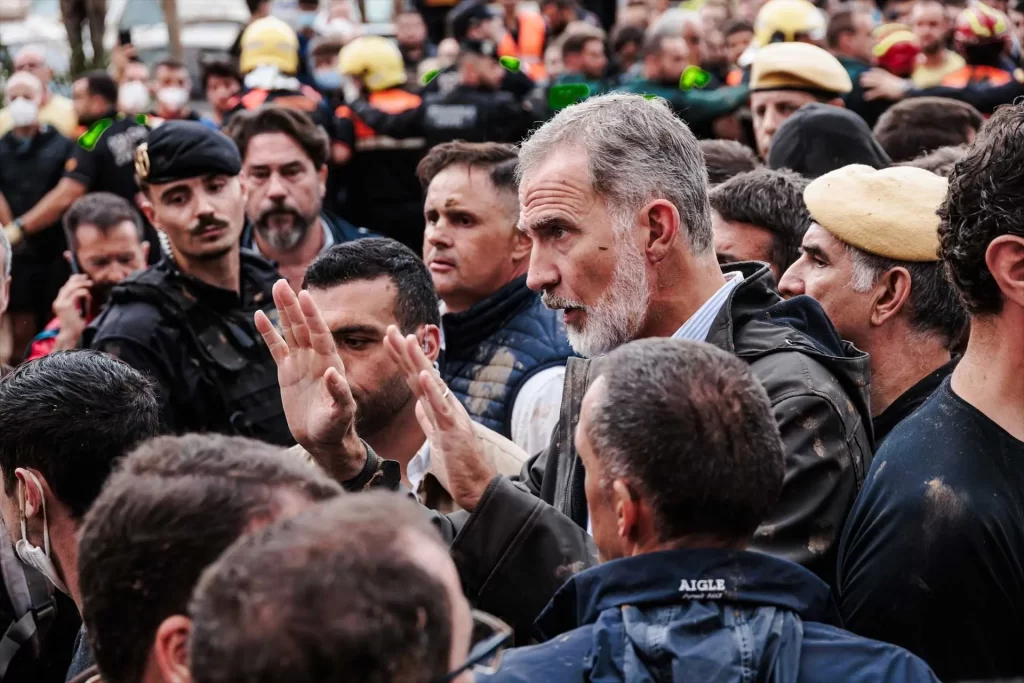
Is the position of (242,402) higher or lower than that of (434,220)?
lower

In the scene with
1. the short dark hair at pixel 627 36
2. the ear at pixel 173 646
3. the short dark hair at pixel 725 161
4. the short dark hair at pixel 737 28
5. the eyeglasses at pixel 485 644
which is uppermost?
the eyeglasses at pixel 485 644

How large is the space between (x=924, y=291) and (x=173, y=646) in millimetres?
2542

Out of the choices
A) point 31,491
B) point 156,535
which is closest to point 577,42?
point 31,491

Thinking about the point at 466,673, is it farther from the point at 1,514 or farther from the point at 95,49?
the point at 95,49

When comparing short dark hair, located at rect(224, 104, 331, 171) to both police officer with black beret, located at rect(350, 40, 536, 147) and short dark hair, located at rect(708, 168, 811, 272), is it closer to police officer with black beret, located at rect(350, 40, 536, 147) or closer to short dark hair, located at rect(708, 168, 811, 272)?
police officer with black beret, located at rect(350, 40, 536, 147)

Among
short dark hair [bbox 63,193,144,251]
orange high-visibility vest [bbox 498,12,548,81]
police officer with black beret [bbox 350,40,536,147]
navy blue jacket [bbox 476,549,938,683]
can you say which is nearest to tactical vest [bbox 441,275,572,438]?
navy blue jacket [bbox 476,549,938,683]

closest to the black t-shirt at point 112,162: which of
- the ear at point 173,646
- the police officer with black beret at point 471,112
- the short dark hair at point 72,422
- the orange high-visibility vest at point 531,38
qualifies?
the police officer with black beret at point 471,112

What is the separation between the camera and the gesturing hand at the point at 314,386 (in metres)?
3.19

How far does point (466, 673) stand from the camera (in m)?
1.71

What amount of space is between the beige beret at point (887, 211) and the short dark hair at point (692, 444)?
1.58m

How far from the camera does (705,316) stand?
10.6 ft

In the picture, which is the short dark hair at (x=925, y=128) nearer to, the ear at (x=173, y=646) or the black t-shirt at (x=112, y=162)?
the ear at (x=173, y=646)

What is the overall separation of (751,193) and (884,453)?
6.39ft

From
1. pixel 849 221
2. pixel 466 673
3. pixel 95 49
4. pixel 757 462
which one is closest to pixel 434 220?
pixel 849 221
